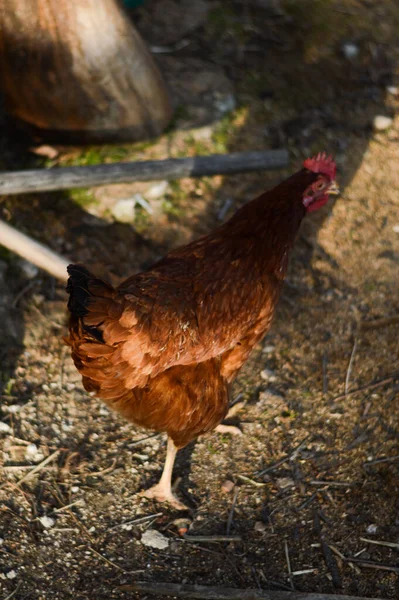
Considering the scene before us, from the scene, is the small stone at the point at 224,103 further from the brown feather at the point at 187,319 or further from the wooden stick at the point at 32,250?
the wooden stick at the point at 32,250

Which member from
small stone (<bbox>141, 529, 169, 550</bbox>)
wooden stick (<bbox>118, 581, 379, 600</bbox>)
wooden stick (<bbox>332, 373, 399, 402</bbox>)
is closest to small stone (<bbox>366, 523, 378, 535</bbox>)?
wooden stick (<bbox>118, 581, 379, 600</bbox>)

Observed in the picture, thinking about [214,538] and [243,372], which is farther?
[243,372]

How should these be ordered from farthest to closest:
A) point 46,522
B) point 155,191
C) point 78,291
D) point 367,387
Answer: point 155,191, point 367,387, point 46,522, point 78,291

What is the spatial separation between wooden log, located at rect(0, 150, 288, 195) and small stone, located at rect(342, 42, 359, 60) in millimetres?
1533

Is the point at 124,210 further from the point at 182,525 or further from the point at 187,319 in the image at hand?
the point at 182,525

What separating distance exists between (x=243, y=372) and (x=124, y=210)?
A: 1230 millimetres

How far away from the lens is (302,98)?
4730 millimetres

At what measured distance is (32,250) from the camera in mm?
3191

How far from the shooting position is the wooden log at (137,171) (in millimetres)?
3365

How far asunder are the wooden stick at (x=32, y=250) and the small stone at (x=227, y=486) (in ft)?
4.22

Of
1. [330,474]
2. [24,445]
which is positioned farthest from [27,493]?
[330,474]

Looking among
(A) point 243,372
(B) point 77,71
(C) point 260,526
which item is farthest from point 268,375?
(B) point 77,71

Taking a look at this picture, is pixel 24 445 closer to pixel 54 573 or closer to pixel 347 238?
pixel 54 573

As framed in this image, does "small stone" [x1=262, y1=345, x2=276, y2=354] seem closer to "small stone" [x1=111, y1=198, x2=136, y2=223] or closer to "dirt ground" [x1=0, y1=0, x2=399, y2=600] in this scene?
"dirt ground" [x1=0, y1=0, x2=399, y2=600]
